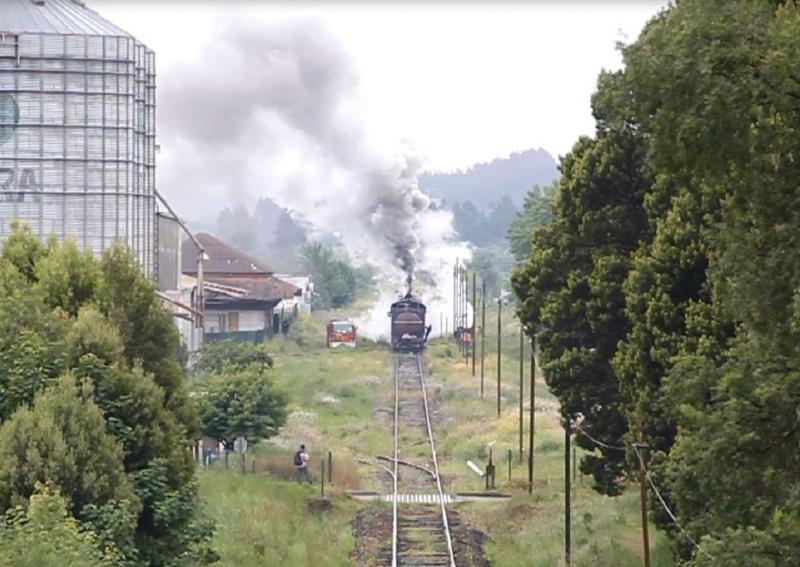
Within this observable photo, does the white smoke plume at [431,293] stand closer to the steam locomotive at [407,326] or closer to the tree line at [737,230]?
the steam locomotive at [407,326]

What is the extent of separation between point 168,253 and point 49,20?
10.1 m

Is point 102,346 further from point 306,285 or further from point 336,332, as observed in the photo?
point 306,285

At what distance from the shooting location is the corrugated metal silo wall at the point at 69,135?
33969mm

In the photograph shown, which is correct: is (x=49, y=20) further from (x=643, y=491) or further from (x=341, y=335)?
(x=341, y=335)

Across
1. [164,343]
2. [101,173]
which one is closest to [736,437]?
[164,343]

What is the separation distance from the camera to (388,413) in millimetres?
41469

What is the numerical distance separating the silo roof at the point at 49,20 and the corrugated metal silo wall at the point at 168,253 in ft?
20.5

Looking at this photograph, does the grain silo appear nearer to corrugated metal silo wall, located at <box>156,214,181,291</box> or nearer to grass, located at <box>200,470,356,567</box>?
corrugated metal silo wall, located at <box>156,214,181,291</box>

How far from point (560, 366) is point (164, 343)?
7881 millimetres

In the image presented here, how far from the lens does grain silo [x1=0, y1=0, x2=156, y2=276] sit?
111 feet

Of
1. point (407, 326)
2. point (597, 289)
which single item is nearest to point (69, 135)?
point (597, 289)

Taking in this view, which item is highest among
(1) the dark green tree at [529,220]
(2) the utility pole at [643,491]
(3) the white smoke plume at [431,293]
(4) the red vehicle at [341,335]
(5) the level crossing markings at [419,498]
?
(1) the dark green tree at [529,220]

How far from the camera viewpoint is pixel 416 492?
1171 inches

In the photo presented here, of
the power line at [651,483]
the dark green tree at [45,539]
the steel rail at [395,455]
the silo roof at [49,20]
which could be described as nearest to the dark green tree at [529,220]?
the steel rail at [395,455]
